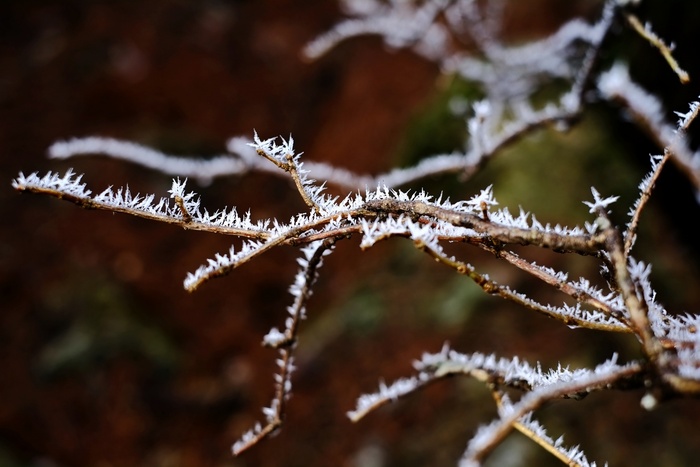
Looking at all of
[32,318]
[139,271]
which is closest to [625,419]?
[139,271]

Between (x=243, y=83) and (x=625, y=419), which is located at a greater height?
(x=243, y=83)

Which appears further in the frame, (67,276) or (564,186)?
(67,276)

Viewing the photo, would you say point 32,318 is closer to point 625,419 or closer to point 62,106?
point 62,106

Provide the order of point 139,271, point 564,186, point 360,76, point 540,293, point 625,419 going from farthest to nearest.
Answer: point 360,76
point 139,271
point 564,186
point 540,293
point 625,419

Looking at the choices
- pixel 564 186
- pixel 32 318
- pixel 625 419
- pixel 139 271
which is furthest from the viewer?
pixel 139 271

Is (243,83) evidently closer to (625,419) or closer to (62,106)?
(62,106)

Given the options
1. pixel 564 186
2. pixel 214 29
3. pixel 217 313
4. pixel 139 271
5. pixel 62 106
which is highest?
pixel 214 29

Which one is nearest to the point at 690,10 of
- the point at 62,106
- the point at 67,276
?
the point at 67,276
